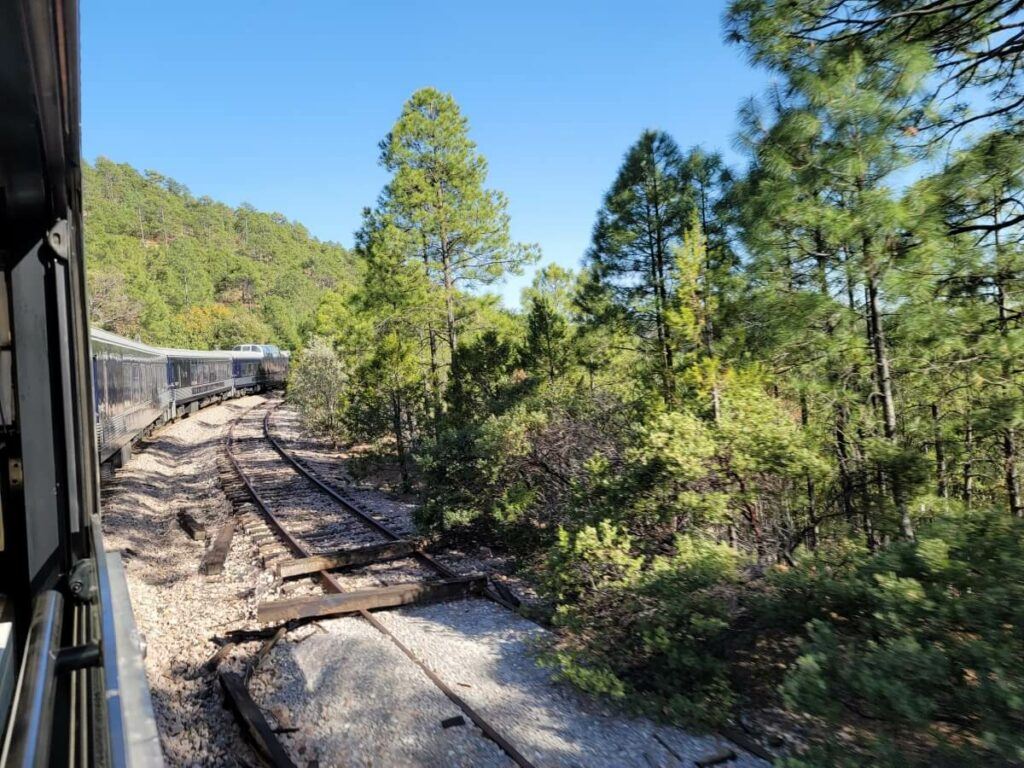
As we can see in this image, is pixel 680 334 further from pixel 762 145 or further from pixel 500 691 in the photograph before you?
pixel 500 691

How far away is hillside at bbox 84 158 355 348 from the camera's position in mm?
52312

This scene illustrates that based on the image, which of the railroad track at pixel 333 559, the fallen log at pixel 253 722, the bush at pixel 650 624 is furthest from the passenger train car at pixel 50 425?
the bush at pixel 650 624

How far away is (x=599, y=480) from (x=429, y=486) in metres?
3.52

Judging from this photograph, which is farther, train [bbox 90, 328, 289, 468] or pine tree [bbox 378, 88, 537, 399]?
pine tree [bbox 378, 88, 537, 399]

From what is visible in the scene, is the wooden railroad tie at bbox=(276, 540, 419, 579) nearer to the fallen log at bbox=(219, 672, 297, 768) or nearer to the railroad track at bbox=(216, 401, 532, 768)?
the railroad track at bbox=(216, 401, 532, 768)

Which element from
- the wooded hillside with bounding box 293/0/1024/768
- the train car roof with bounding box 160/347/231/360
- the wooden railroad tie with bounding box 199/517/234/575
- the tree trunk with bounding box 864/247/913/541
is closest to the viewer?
the wooded hillside with bounding box 293/0/1024/768

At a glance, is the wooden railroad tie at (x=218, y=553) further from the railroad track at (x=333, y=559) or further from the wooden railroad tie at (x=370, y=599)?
the wooden railroad tie at (x=370, y=599)

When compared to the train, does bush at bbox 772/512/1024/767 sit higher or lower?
lower

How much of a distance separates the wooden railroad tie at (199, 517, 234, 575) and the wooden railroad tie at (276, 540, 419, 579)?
0.95 metres

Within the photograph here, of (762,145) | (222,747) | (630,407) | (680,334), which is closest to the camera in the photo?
(222,747)

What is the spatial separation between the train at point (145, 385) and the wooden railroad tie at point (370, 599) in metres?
2.53

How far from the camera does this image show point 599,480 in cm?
696

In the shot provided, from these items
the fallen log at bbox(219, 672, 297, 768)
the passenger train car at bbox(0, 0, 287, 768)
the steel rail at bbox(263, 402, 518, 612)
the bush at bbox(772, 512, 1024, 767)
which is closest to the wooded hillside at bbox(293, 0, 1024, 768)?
the bush at bbox(772, 512, 1024, 767)

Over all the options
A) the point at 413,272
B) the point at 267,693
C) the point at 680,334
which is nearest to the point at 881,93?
the point at 680,334
